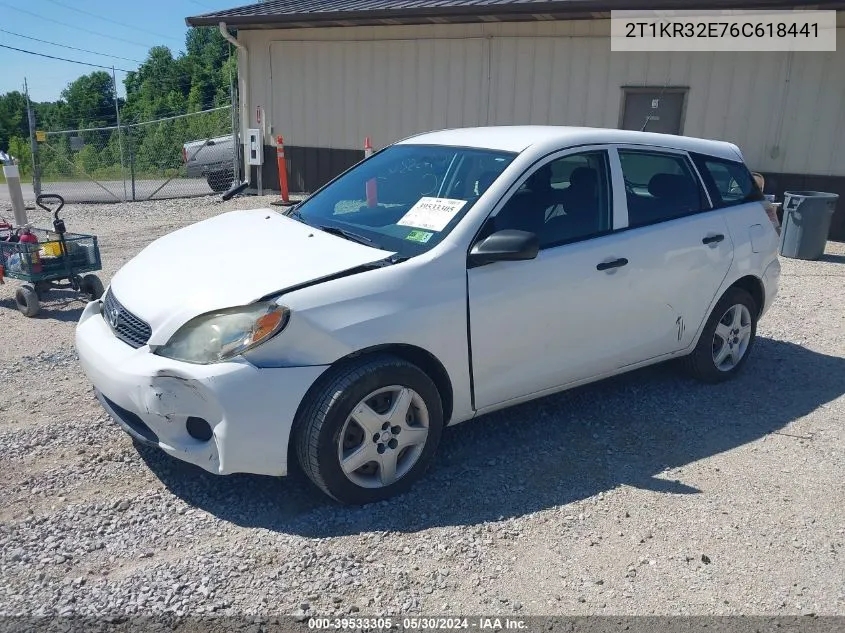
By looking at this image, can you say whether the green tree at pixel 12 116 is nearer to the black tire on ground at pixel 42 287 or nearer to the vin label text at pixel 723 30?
the vin label text at pixel 723 30

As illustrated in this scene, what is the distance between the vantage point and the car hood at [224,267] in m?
3.40

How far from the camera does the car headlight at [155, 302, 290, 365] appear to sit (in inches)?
128

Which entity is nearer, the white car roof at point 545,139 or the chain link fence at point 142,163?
the white car roof at point 545,139

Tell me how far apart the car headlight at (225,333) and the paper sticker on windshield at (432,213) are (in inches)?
38.9

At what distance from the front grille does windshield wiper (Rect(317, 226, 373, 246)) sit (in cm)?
112

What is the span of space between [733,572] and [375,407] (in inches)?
67.3

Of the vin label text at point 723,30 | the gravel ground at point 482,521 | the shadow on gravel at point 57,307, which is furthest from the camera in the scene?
the vin label text at point 723,30

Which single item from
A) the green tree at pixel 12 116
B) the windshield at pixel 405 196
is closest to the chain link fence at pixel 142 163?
the windshield at pixel 405 196

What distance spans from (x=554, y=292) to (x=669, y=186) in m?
1.38

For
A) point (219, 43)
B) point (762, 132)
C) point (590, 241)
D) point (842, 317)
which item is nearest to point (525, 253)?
point (590, 241)

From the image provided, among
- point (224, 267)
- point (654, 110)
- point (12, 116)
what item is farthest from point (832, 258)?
point (12, 116)

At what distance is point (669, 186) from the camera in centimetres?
484

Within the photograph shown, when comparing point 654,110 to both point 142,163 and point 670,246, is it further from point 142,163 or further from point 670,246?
point 142,163

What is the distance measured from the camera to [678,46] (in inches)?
453
